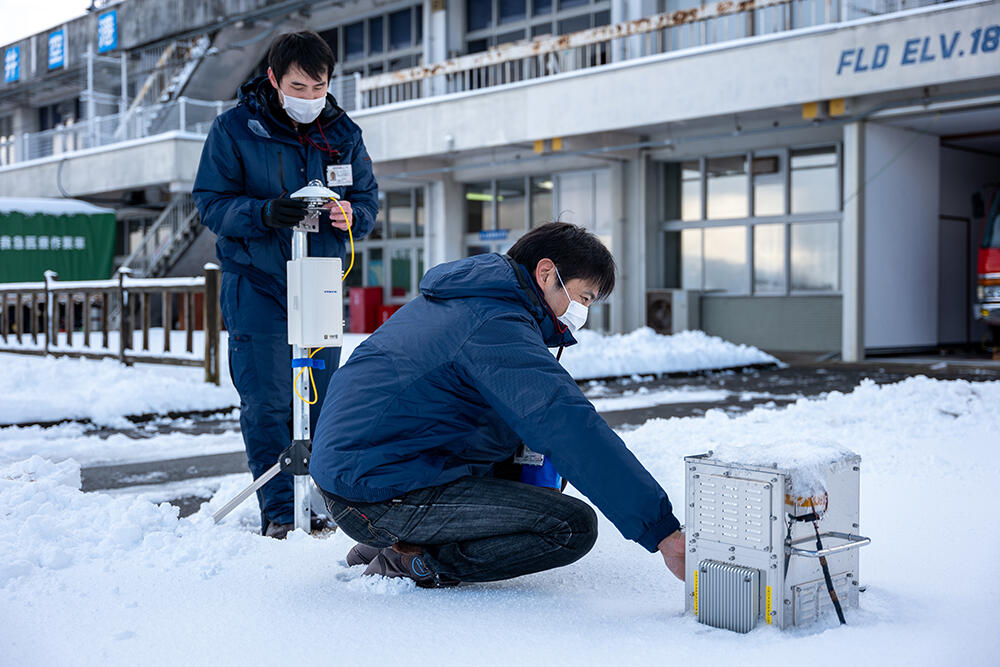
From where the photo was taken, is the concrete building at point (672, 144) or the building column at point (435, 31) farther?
the building column at point (435, 31)

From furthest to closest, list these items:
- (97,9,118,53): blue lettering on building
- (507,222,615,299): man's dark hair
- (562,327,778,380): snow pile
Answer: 1. (97,9,118,53): blue lettering on building
2. (562,327,778,380): snow pile
3. (507,222,615,299): man's dark hair

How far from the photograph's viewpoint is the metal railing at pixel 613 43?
14.2m

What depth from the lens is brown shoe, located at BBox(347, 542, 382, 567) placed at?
10.1 ft

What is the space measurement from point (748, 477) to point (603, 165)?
16.8 metres

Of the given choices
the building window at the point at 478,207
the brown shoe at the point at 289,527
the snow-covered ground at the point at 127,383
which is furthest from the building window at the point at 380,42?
the brown shoe at the point at 289,527

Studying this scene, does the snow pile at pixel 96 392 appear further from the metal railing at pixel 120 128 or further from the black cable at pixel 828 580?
the metal railing at pixel 120 128

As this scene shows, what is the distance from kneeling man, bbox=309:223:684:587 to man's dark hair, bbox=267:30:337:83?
131 centimetres

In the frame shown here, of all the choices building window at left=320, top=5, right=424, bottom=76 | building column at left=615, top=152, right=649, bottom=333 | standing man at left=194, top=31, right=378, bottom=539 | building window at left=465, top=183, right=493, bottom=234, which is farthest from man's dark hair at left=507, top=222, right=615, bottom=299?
building window at left=320, top=5, right=424, bottom=76

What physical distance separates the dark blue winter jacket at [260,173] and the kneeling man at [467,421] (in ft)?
A: 3.90

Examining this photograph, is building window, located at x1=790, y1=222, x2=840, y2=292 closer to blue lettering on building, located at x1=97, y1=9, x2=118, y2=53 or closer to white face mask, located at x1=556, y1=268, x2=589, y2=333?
white face mask, located at x1=556, y1=268, x2=589, y2=333

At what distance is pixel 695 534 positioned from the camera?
248cm

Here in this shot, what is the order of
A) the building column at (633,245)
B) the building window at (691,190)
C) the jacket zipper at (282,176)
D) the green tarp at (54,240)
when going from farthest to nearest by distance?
the green tarp at (54,240)
the building column at (633,245)
the building window at (691,190)
the jacket zipper at (282,176)

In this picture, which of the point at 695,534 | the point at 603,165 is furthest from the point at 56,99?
the point at 695,534

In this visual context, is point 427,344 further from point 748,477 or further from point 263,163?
point 263,163
